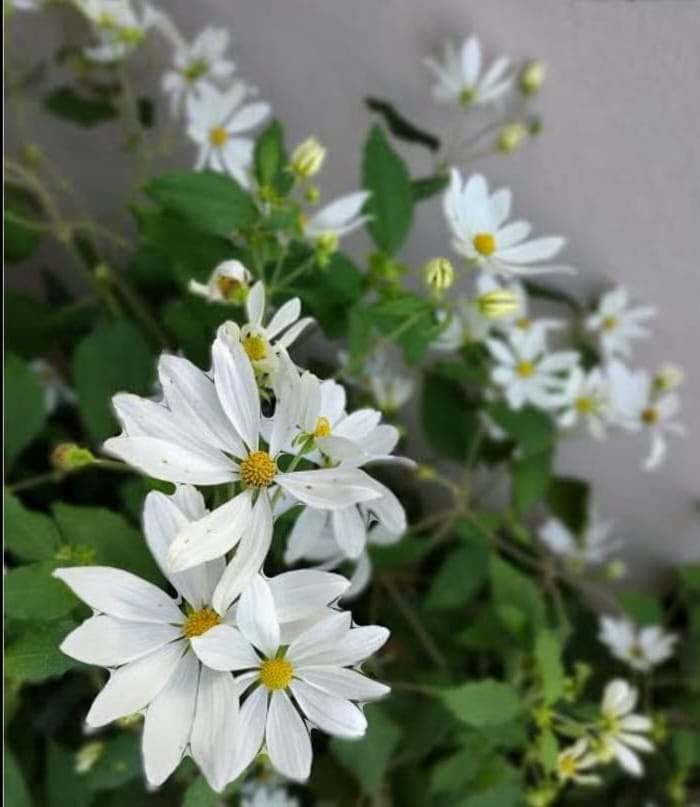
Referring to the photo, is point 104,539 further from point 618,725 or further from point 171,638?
point 618,725

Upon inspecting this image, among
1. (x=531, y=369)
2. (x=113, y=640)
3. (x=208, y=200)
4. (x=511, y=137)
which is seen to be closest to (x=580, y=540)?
(x=531, y=369)

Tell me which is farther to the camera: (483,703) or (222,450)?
(483,703)

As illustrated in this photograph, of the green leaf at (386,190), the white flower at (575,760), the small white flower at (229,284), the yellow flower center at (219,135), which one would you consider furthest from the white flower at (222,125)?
the white flower at (575,760)

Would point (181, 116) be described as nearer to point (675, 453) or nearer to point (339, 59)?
point (339, 59)

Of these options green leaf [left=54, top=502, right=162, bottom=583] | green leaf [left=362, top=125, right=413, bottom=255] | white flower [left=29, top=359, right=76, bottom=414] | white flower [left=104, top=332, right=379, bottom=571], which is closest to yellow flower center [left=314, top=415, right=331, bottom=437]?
white flower [left=104, top=332, right=379, bottom=571]

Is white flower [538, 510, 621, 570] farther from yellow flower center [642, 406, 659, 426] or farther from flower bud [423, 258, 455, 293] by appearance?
flower bud [423, 258, 455, 293]

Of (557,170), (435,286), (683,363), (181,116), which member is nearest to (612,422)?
(683,363)

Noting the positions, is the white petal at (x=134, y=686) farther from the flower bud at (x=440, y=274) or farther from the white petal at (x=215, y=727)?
the flower bud at (x=440, y=274)
